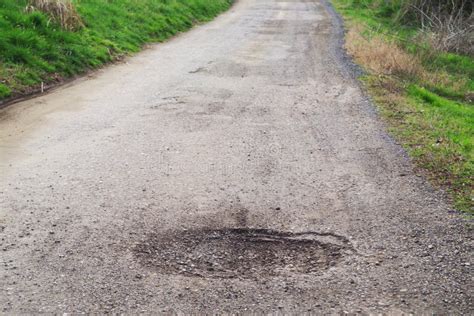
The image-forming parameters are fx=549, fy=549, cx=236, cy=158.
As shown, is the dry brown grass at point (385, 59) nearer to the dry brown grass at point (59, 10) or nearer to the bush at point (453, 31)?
the bush at point (453, 31)

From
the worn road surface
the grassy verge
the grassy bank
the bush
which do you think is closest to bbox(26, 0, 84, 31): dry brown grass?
the grassy bank

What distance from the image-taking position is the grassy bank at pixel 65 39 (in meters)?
9.95

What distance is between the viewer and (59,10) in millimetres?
12352

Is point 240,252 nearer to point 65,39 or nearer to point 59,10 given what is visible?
point 65,39

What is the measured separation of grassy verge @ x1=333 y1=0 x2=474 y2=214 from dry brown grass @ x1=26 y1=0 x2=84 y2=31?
22.1 ft

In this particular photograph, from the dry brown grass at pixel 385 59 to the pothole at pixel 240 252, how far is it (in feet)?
26.1

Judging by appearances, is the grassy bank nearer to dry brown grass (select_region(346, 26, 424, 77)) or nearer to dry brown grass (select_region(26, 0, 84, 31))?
dry brown grass (select_region(26, 0, 84, 31))

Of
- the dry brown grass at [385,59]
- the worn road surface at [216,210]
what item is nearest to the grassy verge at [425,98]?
the dry brown grass at [385,59]

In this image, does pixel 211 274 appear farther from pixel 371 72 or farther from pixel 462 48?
pixel 462 48

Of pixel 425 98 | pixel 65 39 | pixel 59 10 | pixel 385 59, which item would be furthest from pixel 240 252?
pixel 59 10

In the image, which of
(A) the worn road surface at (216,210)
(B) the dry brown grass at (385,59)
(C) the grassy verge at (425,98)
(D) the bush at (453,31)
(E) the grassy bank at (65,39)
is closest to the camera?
(A) the worn road surface at (216,210)

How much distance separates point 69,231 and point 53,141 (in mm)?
2738

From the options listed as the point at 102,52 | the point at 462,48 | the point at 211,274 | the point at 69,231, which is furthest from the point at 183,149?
the point at 462,48

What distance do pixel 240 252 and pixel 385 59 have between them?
917cm
